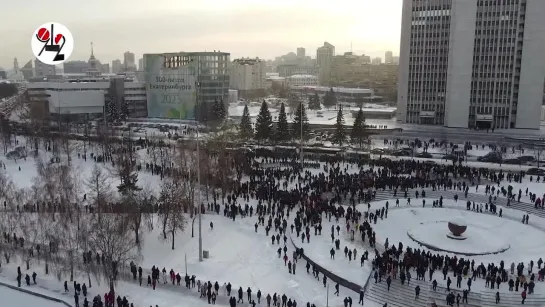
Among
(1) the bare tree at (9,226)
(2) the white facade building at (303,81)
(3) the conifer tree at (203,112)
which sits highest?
(2) the white facade building at (303,81)

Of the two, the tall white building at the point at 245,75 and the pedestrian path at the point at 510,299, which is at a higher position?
the tall white building at the point at 245,75

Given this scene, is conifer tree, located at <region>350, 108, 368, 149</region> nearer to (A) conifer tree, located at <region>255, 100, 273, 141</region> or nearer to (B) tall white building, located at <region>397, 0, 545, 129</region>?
(A) conifer tree, located at <region>255, 100, 273, 141</region>

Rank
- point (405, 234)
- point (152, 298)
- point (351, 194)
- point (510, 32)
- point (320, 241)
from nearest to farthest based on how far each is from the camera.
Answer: point (152, 298)
point (320, 241)
point (405, 234)
point (351, 194)
point (510, 32)

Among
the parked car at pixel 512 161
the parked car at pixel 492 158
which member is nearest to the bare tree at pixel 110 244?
the parked car at pixel 492 158

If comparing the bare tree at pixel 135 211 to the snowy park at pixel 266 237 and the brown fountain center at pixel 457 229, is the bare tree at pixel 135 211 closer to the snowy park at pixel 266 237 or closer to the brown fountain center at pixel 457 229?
the snowy park at pixel 266 237

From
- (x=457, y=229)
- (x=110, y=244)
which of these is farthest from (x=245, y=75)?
Result: (x=110, y=244)

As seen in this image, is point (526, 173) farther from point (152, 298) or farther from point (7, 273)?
point (7, 273)

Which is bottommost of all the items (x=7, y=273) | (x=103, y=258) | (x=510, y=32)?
(x=7, y=273)

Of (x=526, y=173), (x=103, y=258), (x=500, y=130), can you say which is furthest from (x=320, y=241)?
(x=500, y=130)
